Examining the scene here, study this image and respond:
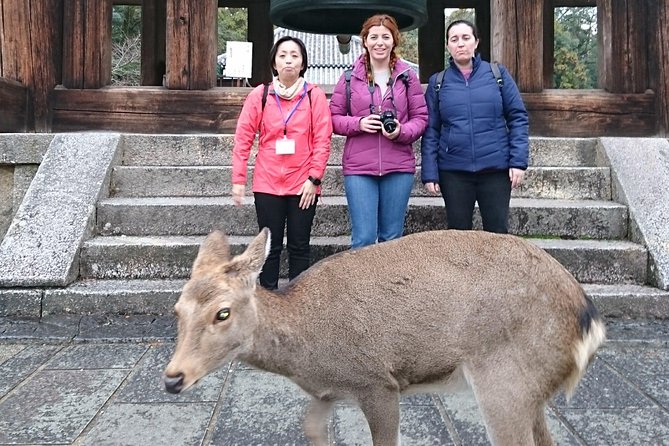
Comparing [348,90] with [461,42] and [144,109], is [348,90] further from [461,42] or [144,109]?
[144,109]

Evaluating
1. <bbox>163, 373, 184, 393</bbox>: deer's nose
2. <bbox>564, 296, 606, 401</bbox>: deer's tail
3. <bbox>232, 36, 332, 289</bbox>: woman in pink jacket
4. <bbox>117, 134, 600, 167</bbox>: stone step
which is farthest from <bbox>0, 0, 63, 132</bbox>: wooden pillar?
<bbox>564, 296, 606, 401</bbox>: deer's tail

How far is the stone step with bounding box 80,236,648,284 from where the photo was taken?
4844mm

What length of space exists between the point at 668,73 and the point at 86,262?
19.5 ft

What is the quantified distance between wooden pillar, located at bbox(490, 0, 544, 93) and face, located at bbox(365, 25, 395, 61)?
9.40 feet

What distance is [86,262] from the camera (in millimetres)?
4871

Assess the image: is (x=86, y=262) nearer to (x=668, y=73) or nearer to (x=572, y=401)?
(x=572, y=401)

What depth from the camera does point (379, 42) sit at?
3846 mm

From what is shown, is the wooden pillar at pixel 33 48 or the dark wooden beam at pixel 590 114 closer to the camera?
the wooden pillar at pixel 33 48

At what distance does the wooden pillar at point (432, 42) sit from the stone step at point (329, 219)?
5.76 metres

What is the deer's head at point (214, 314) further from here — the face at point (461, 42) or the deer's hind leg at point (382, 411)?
the face at point (461, 42)

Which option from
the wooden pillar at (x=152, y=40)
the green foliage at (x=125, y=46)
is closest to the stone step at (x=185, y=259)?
the wooden pillar at (x=152, y=40)

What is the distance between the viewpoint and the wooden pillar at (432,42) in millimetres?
10492

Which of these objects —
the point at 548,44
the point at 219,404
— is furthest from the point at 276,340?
the point at 548,44

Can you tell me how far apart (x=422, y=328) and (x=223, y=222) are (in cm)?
335
